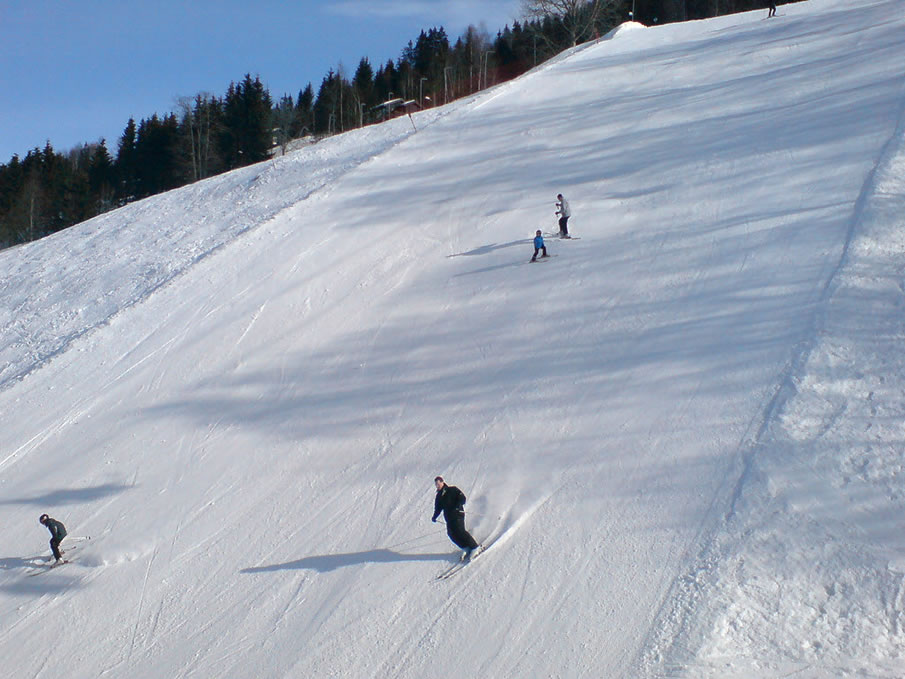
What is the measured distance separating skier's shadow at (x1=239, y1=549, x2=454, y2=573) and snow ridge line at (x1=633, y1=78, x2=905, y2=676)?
8.52 ft

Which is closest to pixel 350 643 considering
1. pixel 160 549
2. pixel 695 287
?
pixel 160 549

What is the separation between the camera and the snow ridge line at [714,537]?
21.5ft

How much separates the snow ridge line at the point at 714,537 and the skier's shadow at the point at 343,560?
A: 2.60m

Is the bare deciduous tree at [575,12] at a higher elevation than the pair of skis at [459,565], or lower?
higher

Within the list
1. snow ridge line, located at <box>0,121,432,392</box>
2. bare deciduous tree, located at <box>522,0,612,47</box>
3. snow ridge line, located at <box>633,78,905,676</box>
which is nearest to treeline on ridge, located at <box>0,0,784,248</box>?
bare deciduous tree, located at <box>522,0,612,47</box>

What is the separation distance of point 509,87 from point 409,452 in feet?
71.0

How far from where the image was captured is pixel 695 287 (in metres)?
12.8

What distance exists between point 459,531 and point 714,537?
2730 mm

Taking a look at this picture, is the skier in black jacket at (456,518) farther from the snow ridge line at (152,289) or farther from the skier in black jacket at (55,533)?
the snow ridge line at (152,289)

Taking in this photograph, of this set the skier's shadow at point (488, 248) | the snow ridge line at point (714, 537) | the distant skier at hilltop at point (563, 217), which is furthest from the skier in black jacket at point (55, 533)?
the distant skier at hilltop at point (563, 217)

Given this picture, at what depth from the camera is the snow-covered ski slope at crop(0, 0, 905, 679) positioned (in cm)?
726

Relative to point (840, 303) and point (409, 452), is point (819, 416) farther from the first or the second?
point (409, 452)

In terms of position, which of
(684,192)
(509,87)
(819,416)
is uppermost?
(509,87)

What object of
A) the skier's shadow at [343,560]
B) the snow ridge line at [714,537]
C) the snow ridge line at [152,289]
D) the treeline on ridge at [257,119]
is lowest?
the skier's shadow at [343,560]
